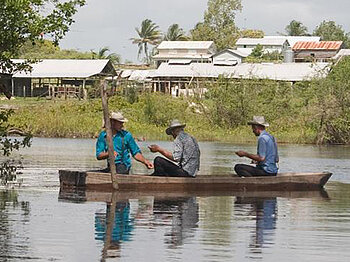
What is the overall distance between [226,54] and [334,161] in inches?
2713

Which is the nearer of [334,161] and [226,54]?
[334,161]

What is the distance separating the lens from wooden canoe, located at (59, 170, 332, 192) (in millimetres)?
18969

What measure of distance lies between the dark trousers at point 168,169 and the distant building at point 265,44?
314 feet

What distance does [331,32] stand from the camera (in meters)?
133

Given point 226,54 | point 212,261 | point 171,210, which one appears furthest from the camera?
point 226,54

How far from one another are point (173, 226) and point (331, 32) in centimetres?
12126

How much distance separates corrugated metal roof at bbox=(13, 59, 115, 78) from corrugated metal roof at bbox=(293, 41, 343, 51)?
44.2m

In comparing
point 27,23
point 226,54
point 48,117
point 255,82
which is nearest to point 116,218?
point 27,23

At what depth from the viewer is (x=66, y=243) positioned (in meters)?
12.5

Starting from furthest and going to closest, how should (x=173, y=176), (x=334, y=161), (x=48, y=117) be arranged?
(x=48, y=117)
(x=334, y=161)
(x=173, y=176)

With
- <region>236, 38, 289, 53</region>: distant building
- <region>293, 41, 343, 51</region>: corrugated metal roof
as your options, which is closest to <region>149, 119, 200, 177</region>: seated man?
<region>293, 41, 343, 51</region>: corrugated metal roof

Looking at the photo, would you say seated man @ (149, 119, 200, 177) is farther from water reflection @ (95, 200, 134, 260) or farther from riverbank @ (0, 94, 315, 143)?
riverbank @ (0, 94, 315, 143)

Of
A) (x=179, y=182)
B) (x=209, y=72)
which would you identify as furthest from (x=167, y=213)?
(x=209, y=72)

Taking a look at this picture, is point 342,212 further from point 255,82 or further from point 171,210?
point 255,82
